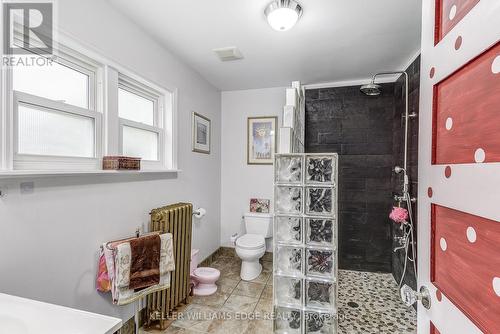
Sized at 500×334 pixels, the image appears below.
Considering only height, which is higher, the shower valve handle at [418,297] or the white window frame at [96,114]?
the white window frame at [96,114]

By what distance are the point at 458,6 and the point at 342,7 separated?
1251 mm

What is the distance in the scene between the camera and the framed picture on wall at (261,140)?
330cm

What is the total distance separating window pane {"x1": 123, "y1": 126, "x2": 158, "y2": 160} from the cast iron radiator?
514 mm

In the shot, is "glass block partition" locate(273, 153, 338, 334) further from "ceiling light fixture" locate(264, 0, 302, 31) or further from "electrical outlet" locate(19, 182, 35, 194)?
"electrical outlet" locate(19, 182, 35, 194)

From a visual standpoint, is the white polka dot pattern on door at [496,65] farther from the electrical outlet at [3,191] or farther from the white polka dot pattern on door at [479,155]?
the electrical outlet at [3,191]

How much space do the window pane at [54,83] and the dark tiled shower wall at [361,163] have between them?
2451 millimetres

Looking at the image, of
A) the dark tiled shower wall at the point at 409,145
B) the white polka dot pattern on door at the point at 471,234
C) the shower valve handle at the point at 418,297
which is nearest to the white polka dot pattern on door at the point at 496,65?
the white polka dot pattern on door at the point at 471,234

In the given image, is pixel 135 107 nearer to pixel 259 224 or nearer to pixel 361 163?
pixel 259 224

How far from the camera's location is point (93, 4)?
59.7 inches

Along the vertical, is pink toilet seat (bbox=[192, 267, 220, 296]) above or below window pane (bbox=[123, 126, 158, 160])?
below

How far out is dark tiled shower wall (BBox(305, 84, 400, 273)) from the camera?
284 cm

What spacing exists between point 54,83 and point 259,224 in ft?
8.11

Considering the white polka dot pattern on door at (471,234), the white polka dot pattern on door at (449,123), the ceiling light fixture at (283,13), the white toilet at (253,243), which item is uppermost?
the ceiling light fixture at (283,13)

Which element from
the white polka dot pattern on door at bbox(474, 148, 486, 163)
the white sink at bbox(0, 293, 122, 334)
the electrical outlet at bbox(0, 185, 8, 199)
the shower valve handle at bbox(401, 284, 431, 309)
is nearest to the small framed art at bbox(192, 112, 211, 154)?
the electrical outlet at bbox(0, 185, 8, 199)
